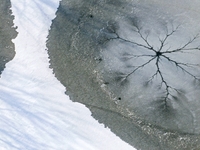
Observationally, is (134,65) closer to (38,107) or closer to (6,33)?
(38,107)

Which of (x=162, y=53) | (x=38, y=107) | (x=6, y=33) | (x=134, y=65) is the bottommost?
(x=38, y=107)

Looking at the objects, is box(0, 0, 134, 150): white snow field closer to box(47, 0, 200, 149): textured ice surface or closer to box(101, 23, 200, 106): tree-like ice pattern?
box(47, 0, 200, 149): textured ice surface

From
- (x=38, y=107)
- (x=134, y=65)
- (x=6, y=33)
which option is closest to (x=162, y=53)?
(x=134, y=65)

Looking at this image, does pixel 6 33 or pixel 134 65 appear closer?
pixel 134 65

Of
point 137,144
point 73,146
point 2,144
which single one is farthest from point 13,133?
point 137,144

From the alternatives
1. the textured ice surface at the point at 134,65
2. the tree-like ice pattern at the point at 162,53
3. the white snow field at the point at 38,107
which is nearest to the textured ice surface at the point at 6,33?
the white snow field at the point at 38,107

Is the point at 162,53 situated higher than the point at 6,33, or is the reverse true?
the point at 162,53
